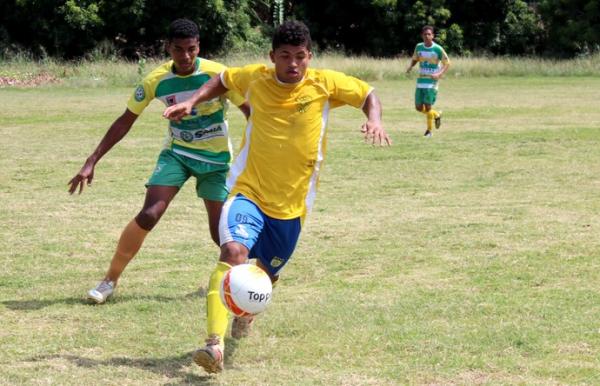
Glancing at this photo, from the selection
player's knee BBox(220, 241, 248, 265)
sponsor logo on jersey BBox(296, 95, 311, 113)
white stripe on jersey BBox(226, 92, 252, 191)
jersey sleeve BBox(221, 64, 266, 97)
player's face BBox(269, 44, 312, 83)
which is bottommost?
player's knee BBox(220, 241, 248, 265)

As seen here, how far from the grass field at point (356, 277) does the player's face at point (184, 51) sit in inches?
67.6

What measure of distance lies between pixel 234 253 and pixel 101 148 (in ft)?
6.18

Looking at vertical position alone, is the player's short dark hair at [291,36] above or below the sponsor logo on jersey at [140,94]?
above

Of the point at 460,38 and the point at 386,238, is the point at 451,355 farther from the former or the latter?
the point at 460,38

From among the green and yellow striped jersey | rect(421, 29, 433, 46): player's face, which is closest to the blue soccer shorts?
the green and yellow striped jersey

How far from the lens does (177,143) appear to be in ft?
24.4

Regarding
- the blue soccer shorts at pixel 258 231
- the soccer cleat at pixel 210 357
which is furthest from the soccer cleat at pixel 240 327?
the soccer cleat at pixel 210 357

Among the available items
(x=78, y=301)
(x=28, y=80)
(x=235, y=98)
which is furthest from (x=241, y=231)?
(x=28, y=80)

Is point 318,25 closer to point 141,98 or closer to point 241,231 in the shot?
point 141,98

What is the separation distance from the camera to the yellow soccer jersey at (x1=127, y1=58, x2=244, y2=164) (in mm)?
7332

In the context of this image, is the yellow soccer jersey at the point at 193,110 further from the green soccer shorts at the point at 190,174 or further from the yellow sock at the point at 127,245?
the yellow sock at the point at 127,245

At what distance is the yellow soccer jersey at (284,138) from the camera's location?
6.01m

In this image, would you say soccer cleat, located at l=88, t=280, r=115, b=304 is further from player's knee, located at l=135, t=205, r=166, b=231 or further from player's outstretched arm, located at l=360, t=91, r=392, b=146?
player's outstretched arm, located at l=360, t=91, r=392, b=146

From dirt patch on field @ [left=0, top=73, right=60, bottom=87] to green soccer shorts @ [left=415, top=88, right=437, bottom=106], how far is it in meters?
19.3
